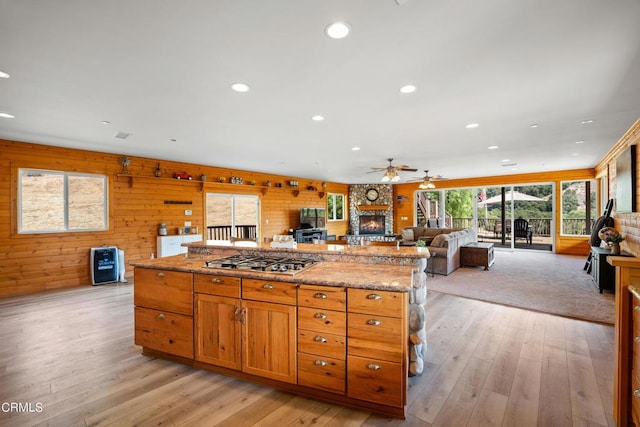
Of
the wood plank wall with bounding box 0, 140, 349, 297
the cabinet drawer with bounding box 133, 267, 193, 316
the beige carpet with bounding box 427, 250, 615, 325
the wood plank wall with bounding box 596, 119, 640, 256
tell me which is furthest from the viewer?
the wood plank wall with bounding box 0, 140, 349, 297

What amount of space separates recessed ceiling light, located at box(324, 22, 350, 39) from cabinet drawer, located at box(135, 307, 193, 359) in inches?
99.1

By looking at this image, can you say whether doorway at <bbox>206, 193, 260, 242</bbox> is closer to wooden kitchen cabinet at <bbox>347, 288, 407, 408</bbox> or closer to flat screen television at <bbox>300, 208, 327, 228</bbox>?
flat screen television at <bbox>300, 208, 327, 228</bbox>

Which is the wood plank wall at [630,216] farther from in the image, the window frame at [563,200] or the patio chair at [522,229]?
the patio chair at [522,229]

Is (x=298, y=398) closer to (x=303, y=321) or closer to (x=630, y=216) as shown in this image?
(x=303, y=321)

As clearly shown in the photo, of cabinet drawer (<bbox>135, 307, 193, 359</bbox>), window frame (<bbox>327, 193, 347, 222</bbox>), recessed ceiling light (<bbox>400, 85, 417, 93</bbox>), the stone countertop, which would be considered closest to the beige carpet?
the stone countertop

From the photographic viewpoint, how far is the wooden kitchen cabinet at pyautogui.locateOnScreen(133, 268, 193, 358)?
248cm

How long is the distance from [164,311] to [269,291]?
116 cm

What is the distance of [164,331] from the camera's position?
258cm

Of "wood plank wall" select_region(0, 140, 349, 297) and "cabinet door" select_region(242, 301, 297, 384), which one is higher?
"wood plank wall" select_region(0, 140, 349, 297)

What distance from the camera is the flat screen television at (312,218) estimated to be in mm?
9633

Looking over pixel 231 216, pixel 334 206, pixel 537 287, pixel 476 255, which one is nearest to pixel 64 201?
pixel 231 216

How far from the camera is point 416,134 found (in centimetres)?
448

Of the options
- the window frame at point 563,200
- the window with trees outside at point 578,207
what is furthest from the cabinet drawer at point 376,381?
the window with trees outside at point 578,207

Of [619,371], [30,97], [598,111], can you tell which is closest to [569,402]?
[619,371]
